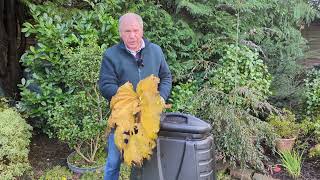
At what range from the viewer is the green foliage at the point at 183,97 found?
4090 mm

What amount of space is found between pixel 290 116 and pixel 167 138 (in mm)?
2502

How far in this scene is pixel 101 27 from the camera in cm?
451

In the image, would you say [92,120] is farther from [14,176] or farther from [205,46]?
[205,46]

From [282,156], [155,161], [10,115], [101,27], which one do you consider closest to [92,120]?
[10,115]

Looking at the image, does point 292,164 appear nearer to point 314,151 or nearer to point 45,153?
point 314,151

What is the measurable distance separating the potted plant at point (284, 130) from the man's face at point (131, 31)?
2.10m

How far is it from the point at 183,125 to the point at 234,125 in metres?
1.46

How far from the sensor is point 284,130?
432cm

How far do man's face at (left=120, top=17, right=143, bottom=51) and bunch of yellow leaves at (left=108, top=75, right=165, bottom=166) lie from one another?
0.56 metres

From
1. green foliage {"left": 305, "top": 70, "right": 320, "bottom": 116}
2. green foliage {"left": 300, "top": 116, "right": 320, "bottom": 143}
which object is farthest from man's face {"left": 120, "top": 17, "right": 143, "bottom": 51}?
green foliage {"left": 305, "top": 70, "right": 320, "bottom": 116}

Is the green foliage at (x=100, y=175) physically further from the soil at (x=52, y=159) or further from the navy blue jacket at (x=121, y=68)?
the navy blue jacket at (x=121, y=68)

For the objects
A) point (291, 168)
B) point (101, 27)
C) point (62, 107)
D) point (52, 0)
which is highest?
point (52, 0)

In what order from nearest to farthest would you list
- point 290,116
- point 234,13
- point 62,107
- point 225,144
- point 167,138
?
point 167,138 < point 225,144 < point 62,107 < point 290,116 < point 234,13

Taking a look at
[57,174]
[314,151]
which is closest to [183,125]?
[57,174]
